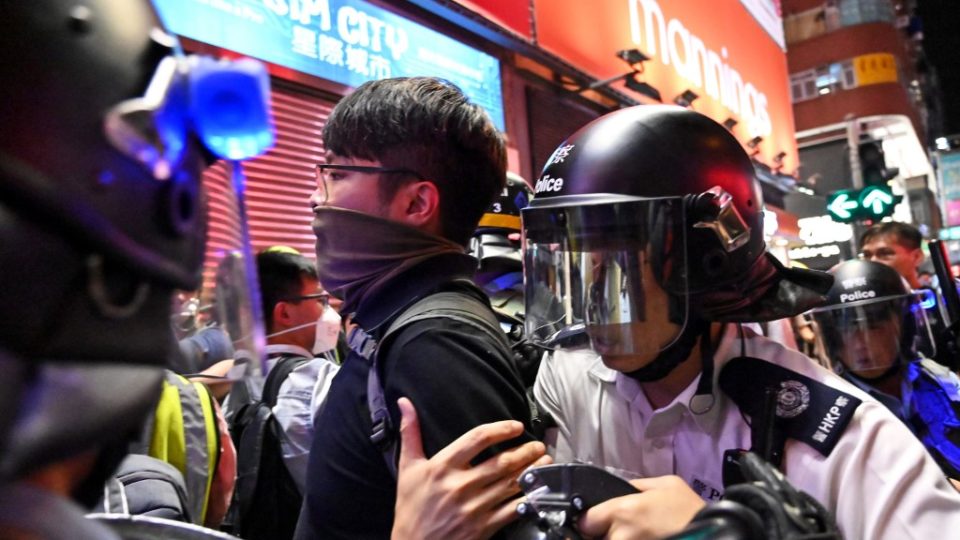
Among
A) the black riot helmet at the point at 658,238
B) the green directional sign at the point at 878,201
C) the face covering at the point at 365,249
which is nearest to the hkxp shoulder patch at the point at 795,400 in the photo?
the black riot helmet at the point at 658,238

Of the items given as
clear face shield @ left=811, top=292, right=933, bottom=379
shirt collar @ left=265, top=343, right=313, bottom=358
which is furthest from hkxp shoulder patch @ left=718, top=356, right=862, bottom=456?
clear face shield @ left=811, top=292, right=933, bottom=379

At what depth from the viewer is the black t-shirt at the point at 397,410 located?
1.35 meters

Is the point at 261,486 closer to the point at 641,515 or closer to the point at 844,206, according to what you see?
the point at 641,515

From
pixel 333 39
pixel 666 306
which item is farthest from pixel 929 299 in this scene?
pixel 333 39

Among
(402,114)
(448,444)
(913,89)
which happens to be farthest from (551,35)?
(913,89)

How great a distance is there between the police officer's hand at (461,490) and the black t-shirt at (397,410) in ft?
0.21

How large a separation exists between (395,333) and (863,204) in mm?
10376

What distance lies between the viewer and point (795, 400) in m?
1.37

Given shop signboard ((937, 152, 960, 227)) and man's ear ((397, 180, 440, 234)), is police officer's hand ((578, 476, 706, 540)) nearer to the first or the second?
man's ear ((397, 180, 440, 234))

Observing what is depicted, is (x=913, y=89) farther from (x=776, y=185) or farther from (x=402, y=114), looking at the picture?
(x=402, y=114)

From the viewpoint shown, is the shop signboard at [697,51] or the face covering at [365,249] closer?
the face covering at [365,249]

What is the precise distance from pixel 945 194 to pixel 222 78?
1284 inches

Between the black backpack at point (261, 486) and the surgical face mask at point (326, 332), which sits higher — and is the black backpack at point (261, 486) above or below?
below

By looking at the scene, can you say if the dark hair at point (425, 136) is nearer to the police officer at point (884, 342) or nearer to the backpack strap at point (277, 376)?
the backpack strap at point (277, 376)
